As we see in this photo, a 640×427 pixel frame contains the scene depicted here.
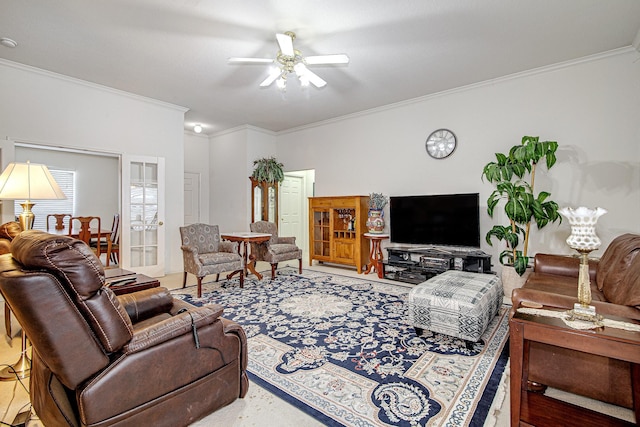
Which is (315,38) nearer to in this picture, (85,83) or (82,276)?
(82,276)

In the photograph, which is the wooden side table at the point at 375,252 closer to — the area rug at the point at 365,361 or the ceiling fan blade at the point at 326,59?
the area rug at the point at 365,361

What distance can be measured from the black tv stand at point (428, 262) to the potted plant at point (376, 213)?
485mm

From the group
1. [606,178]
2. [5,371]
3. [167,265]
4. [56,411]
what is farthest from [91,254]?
[606,178]

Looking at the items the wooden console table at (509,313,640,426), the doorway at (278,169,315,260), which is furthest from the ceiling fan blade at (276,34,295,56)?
the doorway at (278,169,315,260)

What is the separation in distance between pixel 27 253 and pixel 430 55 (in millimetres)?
3958

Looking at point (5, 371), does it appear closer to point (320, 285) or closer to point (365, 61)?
point (320, 285)

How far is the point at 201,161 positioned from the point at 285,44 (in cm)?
504

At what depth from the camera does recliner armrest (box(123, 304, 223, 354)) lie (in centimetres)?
142

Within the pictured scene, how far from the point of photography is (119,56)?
361 centimetres

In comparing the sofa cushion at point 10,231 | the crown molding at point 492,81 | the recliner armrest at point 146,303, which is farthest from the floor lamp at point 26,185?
the crown molding at point 492,81

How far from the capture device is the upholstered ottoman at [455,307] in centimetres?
246

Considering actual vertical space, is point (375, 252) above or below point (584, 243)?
below

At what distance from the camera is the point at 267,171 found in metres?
6.55

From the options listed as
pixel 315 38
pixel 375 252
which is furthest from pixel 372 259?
pixel 315 38
